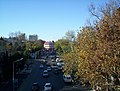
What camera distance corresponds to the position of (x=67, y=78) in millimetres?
52812

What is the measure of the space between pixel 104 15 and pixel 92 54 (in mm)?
3391

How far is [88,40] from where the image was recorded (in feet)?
88.7

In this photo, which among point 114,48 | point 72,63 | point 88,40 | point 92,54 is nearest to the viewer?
point 114,48

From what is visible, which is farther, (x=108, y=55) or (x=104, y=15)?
(x=104, y=15)

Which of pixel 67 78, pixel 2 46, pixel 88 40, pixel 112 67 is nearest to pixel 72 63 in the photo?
pixel 67 78

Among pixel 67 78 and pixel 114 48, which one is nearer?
pixel 114 48

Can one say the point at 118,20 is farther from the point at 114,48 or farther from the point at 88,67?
the point at 88,67

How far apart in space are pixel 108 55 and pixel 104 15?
12.6 feet

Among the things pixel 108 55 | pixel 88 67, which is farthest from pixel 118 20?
pixel 88 67

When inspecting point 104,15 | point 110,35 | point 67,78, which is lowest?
point 67,78

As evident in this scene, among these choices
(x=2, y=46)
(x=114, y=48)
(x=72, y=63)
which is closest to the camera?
(x=114, y=48)

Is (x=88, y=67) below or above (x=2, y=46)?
below

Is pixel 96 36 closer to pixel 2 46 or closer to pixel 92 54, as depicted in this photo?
pixel 92 54

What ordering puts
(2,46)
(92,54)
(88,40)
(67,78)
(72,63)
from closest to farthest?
(92,54)
(88,40)
(72,63)
(67,78)
(2,46)
